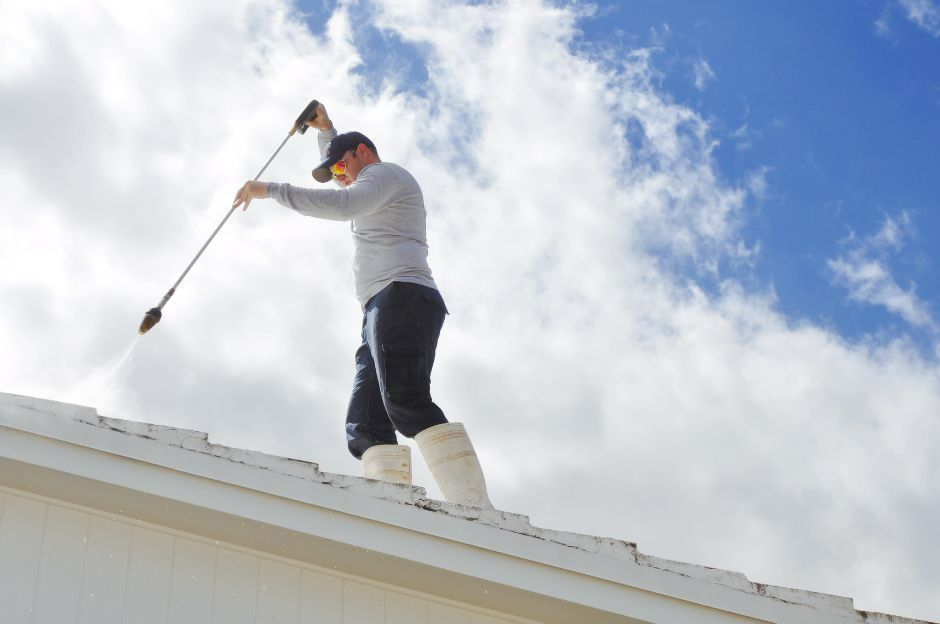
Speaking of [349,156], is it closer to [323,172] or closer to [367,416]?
[323,172]

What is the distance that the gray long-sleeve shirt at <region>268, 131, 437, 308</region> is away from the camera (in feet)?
16.0

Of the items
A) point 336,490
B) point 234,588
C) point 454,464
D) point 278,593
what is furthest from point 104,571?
point 454,464

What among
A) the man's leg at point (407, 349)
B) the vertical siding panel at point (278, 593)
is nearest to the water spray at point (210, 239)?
the man's leg at point (407, 349)

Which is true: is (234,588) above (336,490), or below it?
below

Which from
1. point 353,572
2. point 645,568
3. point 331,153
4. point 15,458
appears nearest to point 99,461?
point 15,458

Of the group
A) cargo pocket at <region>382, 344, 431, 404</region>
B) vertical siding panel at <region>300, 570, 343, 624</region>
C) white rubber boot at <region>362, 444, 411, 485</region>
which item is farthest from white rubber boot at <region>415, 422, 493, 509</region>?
vertical siding panel at <region>300, 570, 343, 624</region>

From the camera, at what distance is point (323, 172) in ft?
18.4

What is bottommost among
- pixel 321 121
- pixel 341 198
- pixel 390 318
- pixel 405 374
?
pixel 405 374

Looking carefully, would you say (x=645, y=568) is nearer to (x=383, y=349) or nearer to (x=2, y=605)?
(x=383, y=349)

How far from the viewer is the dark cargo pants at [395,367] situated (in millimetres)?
4715

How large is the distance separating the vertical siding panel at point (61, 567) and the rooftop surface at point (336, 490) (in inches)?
12.8

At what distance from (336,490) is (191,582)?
2.12 feet

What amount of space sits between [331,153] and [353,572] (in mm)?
2331

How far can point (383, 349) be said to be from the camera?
4.81 m
